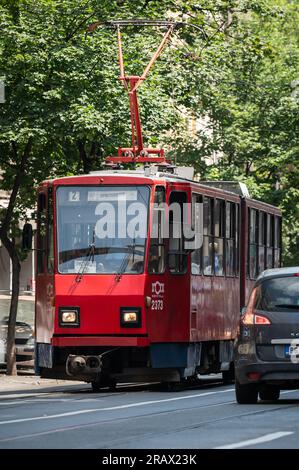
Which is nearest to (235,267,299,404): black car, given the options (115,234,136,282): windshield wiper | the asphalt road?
the asphalt road

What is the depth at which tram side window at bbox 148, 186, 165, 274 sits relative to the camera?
2552 centimetres

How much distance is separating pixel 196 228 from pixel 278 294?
627cm

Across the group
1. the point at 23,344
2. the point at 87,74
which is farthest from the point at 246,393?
the point at 23,344

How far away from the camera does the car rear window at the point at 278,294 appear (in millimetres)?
20297

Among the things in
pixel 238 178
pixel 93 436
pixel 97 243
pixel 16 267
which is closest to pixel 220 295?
pixel 97 243

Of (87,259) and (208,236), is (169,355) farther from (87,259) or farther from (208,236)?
(208,236)

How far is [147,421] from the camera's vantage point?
1795 cm

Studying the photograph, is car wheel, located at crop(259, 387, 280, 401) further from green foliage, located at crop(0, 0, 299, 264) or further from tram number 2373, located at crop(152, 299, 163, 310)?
green foliage, located at crop(0, 0, 299, 264)

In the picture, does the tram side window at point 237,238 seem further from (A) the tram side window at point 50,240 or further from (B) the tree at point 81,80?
(A) the tram side window at point 50,240

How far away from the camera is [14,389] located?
30.6 meters

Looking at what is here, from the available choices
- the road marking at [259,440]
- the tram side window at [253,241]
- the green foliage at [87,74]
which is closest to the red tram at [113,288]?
the tram side window at [253,241]

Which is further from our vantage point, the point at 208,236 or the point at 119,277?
the point at 208,236

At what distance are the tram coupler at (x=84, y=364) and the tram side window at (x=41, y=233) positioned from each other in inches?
74.1

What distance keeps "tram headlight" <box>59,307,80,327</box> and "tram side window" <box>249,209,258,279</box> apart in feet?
20.5
